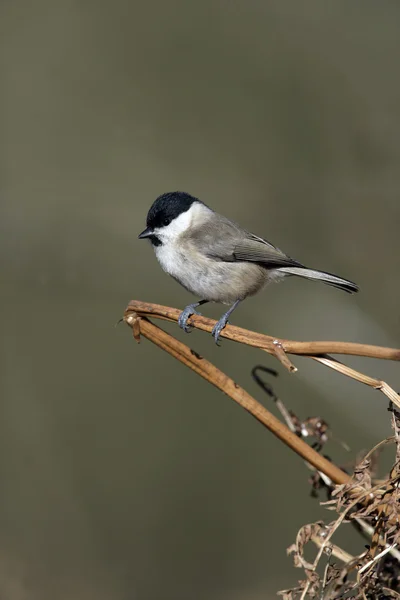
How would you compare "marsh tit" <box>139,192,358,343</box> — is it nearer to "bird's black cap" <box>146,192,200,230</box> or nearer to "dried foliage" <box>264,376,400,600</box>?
"bird's black cap" <box>146,192,200,230</box>

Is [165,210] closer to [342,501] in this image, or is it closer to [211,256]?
[211,256]

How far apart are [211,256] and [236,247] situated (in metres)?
0.10

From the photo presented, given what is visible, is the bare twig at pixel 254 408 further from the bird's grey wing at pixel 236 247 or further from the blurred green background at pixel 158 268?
the blurred green background at pixel 158 268

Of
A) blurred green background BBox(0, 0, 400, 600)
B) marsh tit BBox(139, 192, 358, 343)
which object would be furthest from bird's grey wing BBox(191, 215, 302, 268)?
blurred green background BBox(0, 0, 400, 600)

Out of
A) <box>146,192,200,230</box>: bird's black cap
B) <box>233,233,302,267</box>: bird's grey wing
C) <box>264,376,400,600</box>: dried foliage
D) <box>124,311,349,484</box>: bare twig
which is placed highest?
<box>146,192,200,230</box>: bird's black cap

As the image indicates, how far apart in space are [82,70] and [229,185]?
5.06 ft

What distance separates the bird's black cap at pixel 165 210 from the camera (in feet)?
7.63

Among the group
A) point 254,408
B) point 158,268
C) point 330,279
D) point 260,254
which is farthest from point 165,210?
point 158,268

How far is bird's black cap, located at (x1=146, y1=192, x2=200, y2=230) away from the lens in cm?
233

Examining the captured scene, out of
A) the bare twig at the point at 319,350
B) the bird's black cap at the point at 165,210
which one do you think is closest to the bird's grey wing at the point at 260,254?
the bird's black cap at the point at 165,210

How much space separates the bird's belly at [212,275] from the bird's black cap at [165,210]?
0.10 metres

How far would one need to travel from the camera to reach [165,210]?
7.64 feet

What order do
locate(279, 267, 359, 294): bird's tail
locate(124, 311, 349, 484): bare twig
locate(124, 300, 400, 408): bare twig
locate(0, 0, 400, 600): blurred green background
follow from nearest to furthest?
locate(124, 300, 400, 408): bare twig
locate(124, 311, 349, 484): bare twig
locate(279, 267, 359, 294): bird's tail
locate(0, 0, 400, 600): blurred green background

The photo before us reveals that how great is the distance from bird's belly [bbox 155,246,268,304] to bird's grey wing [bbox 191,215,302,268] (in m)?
0.03
